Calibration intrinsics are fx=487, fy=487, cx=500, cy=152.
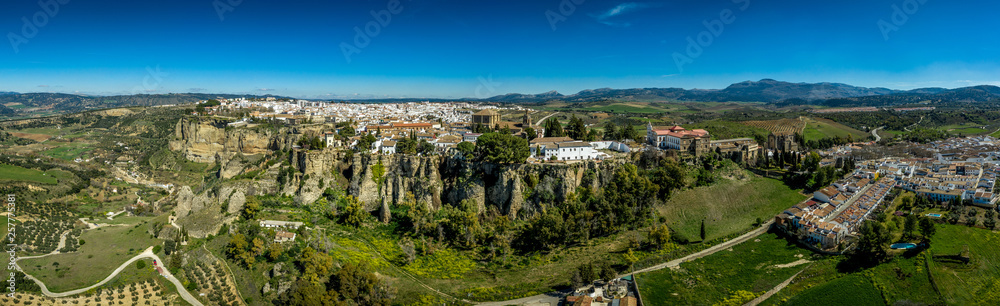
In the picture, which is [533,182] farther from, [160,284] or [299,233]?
[160,284]

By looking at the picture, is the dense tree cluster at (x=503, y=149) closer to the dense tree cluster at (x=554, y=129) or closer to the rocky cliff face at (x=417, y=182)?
the rocky cliff face at (x=417, y=182)

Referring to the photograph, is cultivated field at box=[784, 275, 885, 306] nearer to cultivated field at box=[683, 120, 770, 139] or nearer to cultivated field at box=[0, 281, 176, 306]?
cultivated field at box=[0, 281, 176, 306]

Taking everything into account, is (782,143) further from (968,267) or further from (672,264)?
(672,264)

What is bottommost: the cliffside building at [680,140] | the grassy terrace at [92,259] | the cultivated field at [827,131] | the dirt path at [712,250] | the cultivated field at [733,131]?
the dirt path at [712,250]

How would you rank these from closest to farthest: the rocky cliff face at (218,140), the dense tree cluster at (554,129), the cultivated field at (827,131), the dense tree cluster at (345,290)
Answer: the dense tree cluster at (345,290) < the dense tree cluster at (554,129) < the rocky cliff face at (218,140) < the cultivated field at (827,131)

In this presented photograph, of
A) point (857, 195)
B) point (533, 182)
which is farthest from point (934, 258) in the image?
point (533, 182)

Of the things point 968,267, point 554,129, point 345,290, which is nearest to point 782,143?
point 554,129

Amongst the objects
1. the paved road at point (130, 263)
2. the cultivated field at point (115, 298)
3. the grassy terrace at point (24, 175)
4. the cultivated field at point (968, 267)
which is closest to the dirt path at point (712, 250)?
the cultivated field at point (968, 267)

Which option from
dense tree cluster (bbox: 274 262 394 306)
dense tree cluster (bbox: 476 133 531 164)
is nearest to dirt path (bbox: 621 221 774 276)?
dense tree cluster (bbox: 476 133 531 164)

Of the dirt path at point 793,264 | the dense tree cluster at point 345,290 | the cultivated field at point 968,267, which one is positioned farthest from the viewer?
the dirt path at point 793,264
